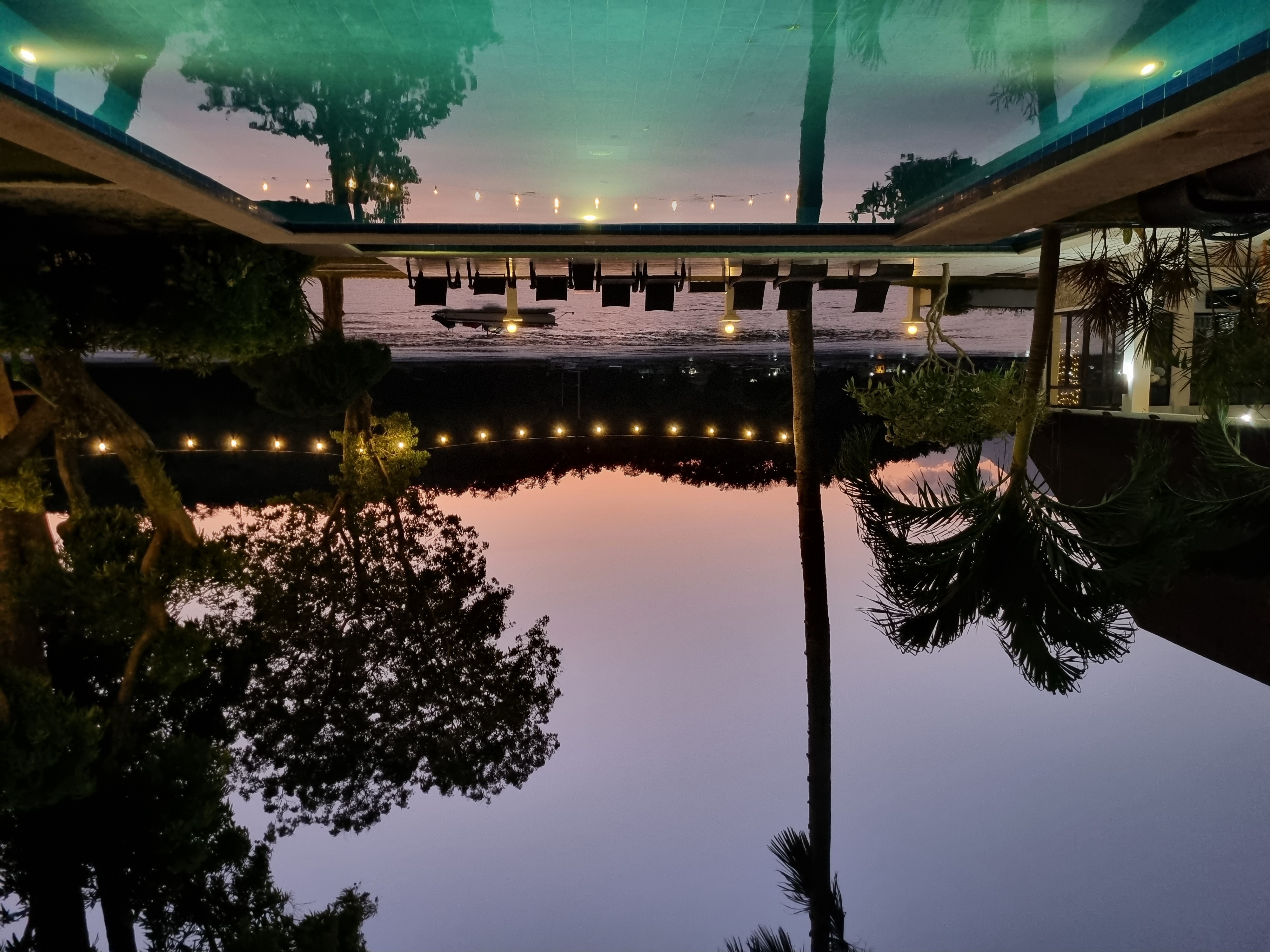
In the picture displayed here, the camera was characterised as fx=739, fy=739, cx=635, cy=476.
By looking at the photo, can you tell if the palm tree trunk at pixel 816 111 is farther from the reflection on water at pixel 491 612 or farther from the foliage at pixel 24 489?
the foliage at pixel 24 489

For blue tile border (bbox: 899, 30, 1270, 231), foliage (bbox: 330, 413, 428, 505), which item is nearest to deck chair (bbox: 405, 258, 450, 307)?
foliage (bbox: 330, 413, 428, 505)

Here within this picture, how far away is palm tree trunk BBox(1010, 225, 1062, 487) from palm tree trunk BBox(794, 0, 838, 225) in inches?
45.6

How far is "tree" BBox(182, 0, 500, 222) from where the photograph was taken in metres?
2.41

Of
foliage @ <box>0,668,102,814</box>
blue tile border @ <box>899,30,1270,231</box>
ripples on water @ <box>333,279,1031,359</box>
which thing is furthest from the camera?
ripples on water @ <box>333,279,1031,359</box>

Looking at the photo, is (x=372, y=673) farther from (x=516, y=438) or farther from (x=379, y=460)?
(x=516, y=438)

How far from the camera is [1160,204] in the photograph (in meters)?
3.30

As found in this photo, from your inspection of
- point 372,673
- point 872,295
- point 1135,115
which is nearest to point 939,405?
point 872,295

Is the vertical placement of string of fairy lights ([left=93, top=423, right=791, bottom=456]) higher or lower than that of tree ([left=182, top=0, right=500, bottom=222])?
lower

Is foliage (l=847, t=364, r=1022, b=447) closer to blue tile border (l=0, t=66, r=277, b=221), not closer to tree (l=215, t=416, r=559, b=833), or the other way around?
blue tile border (l=0, t=66, r=277, b=221)

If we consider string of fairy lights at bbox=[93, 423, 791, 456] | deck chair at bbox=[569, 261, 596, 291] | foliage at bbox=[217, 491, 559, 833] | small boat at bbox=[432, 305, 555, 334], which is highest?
deck chair at bbox=[569, 261, 596, 291]

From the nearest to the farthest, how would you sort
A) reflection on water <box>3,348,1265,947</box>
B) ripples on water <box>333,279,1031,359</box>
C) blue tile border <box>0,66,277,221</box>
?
1. blue tile border <box>0,66,277,221</box>
2. reflection on water <box>3,348,1265,947</box>
3. ripples on water <box>333,279,1031,359</box>

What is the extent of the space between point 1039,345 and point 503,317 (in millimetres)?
5797

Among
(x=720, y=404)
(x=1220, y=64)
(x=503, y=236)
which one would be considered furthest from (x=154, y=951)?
(x=720, y=404)

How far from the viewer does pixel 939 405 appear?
4691 millimetres
